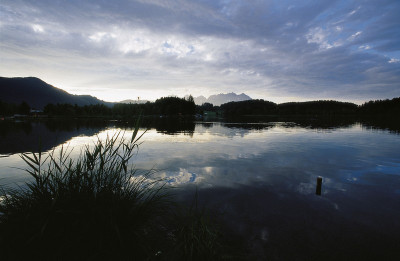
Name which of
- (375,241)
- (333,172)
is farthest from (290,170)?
(375,241)

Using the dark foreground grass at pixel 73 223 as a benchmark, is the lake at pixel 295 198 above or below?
below

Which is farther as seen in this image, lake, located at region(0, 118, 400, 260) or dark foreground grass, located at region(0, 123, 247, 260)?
lake, located at region(0, 118, 400, 260)

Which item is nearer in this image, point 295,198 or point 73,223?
point 73,223

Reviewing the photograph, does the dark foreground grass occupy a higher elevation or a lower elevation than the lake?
higher

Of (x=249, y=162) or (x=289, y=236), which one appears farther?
(x=249, y=162)

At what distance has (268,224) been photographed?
923 centimetres

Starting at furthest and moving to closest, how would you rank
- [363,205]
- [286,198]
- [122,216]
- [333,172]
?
[333,172]
[286,198]
[363,205]
[122,216]

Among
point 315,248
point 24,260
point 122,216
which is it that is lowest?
point 315,248

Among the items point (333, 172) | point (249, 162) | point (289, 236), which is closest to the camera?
point (289, 236)

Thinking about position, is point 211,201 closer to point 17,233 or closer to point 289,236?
point 289,236

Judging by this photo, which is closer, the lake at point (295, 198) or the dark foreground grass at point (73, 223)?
the dark foreground grass at point (73, 223)

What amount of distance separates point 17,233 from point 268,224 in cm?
932

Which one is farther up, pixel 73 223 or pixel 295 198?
pixel 73 223

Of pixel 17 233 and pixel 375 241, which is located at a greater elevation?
pixel 17 233
